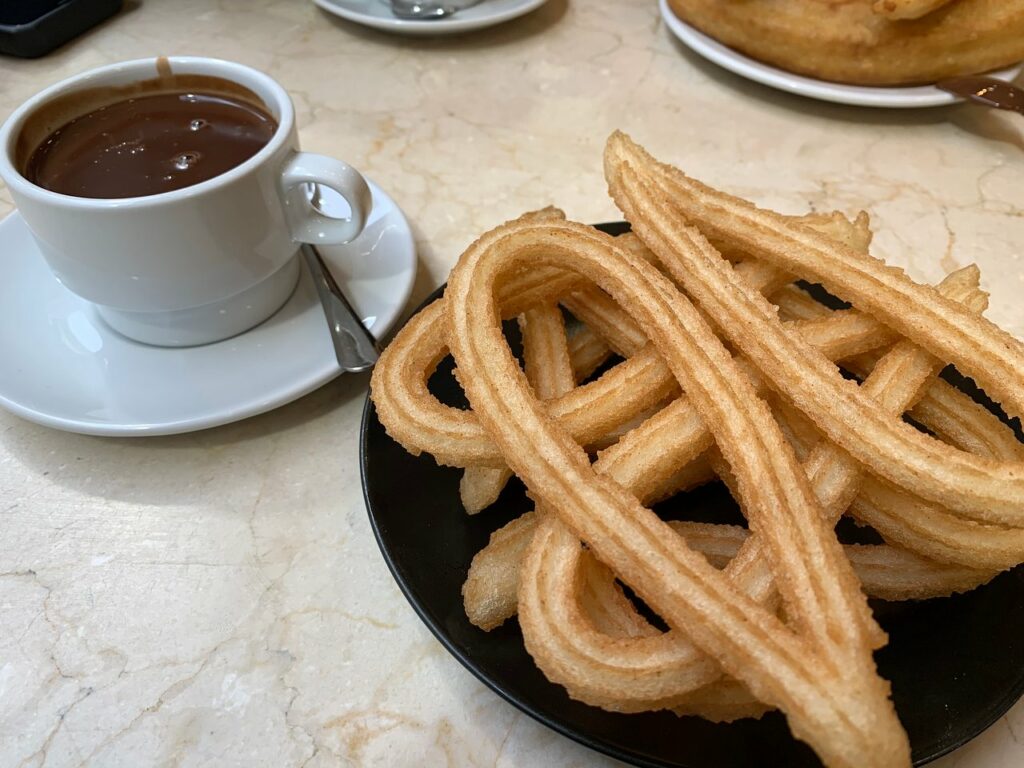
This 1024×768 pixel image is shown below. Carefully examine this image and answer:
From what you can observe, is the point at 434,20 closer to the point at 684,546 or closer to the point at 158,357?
the point at 158,357

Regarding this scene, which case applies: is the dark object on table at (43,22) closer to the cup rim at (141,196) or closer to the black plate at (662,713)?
the cup rim at (141,196)

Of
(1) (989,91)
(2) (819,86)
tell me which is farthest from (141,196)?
(1) (989,91)

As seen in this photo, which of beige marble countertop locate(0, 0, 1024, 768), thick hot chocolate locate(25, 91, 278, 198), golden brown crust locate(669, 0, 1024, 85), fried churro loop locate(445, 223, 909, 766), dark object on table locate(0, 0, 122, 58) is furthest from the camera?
dark object on table locate(0, 0, 122, 58)

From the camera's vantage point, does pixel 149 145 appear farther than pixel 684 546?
Yes

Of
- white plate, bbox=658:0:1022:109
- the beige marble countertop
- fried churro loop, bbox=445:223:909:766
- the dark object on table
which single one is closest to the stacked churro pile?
fried churro loop, bbox=445:223:909:766

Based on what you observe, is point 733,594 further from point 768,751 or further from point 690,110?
point 690,110

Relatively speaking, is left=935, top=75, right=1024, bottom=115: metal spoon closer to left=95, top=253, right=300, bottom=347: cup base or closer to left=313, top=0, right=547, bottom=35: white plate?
left=313, top=0, right=547, bottom=35: white plate

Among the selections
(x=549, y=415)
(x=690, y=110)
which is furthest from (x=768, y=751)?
(x=690, y=110)
